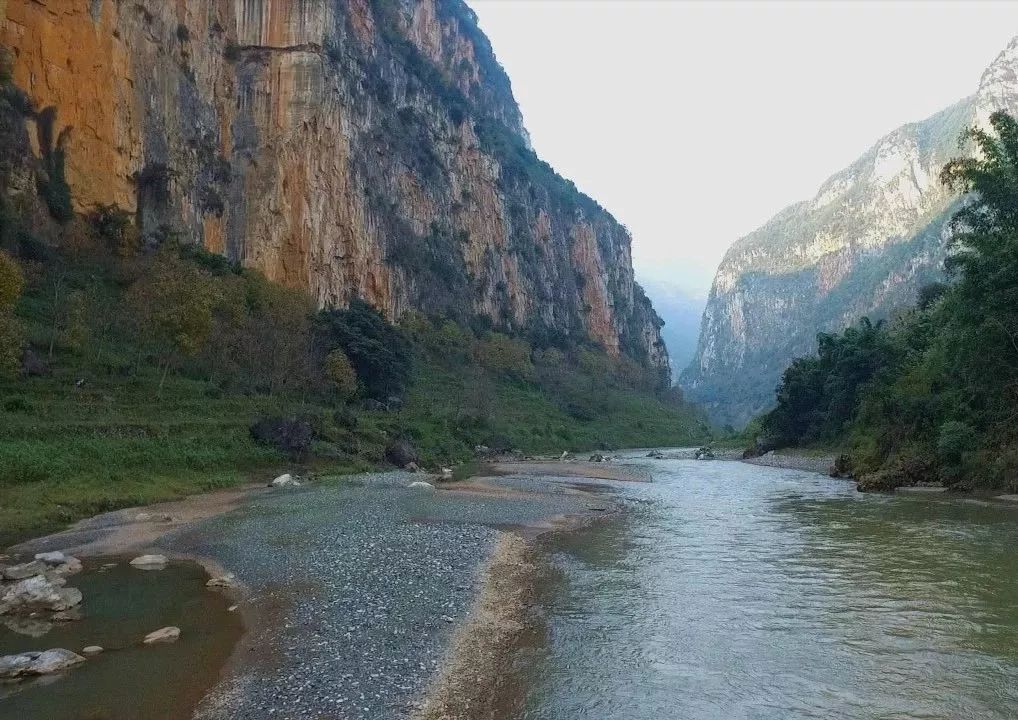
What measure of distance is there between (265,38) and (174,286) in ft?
169

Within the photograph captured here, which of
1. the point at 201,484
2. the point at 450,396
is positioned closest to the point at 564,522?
the point at 201,484

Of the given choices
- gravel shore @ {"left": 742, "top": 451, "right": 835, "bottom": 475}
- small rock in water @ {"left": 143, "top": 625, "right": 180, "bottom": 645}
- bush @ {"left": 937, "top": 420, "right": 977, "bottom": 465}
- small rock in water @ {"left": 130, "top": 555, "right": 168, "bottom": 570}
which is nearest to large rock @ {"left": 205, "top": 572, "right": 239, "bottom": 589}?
small rock in water @ {"left": 130, "top": 555, "right": 168, "bottom": 570}

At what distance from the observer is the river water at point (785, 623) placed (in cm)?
840

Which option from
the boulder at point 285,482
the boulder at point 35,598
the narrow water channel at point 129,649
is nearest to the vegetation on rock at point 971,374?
the boulder at point 285,482

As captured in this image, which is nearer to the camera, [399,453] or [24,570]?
[24,570]

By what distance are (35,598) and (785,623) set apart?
13.0 meters

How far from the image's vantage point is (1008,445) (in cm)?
2775

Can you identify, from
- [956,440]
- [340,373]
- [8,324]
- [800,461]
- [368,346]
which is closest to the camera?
[956,440]

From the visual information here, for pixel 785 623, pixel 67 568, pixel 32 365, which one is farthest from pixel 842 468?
pixel 32 365

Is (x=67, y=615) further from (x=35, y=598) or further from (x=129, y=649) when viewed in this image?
(x=129, y=649)

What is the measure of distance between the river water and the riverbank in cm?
117

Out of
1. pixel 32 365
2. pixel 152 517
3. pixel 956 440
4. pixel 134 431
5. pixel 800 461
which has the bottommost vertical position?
pixel 800 461

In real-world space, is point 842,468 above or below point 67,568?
below

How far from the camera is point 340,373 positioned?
177ft
